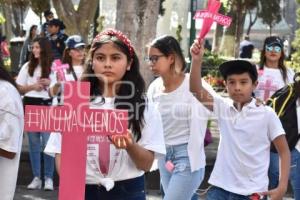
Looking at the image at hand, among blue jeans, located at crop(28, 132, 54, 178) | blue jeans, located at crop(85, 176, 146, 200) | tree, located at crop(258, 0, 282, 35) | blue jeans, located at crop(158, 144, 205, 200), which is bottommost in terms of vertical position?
blue jeans, located at crop(28, 132, 54, 178)

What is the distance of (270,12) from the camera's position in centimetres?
4791

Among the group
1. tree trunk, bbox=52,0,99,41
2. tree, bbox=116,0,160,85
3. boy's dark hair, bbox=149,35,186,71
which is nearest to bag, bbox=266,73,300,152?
boy's dark hair, bbox=149,35,186,71

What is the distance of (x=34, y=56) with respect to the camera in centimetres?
787

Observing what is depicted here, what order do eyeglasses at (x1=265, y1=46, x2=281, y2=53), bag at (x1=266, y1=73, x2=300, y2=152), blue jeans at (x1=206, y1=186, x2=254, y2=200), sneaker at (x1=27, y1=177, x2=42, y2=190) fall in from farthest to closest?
sneaker at (x1=27, y1=177, x2=42, y2=190) < eyeglasses at (x1=265, y1=46, x2=281, y2=53) < bag at (x1=266, y1=73, x2=300, y2=152) < blue jeans at (x1=206, y1=186, x2=254, y2=200)

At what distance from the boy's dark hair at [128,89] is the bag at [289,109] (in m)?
2.38

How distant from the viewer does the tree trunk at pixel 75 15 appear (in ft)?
44.0

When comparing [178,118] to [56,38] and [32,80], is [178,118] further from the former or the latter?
[56,38]

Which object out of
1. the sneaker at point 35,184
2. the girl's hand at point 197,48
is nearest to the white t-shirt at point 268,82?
the sneaker at point 35,184

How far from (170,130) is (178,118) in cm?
11

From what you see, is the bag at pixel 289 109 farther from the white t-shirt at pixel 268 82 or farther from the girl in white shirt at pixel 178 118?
the white t-shirt at pixel 268 82

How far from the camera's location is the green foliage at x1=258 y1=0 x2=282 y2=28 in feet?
155

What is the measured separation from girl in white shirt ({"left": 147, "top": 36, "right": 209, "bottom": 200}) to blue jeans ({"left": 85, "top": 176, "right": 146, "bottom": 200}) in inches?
69.3

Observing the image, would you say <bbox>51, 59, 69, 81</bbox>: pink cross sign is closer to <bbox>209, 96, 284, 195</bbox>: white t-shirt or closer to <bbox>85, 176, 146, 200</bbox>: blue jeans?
<bbox>209, 96, 284, 195</bbox>: white t-shirt

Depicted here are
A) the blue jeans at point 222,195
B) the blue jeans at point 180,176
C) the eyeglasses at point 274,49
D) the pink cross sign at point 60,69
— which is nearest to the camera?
the blue jeans at point 222,195
